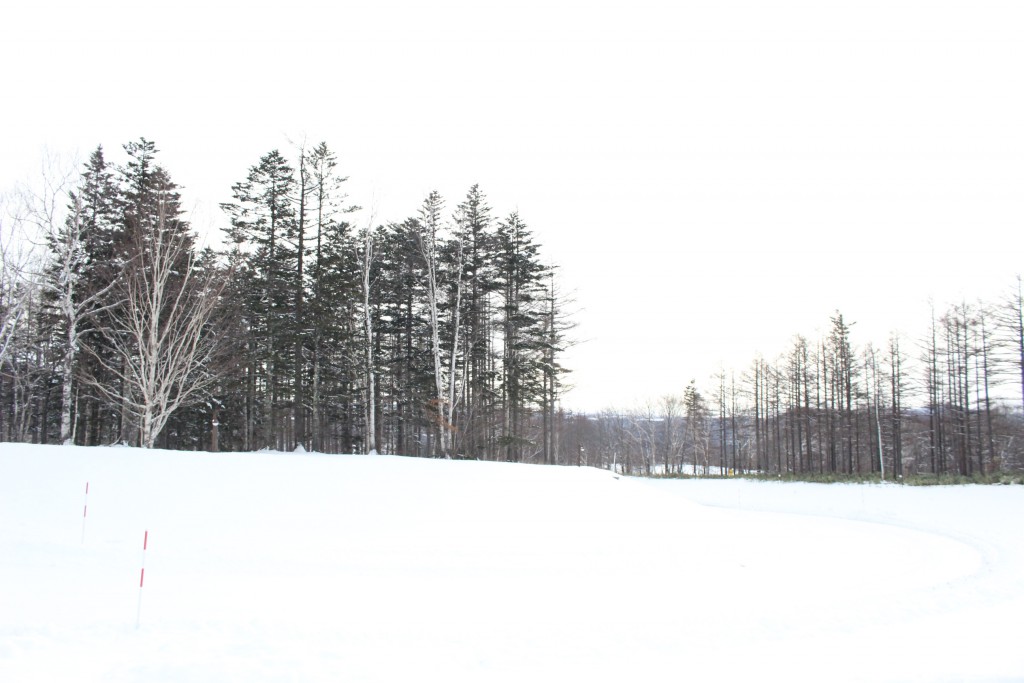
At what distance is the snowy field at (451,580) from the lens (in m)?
5.40

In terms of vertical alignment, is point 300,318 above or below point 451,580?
above

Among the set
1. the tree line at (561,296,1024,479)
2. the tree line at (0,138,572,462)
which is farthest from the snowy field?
the tree line at (561,296,1024,479)

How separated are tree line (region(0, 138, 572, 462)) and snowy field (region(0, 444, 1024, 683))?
8.77m

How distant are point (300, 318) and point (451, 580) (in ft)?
64.9

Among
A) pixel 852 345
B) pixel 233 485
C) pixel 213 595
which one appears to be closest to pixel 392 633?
pixel 213 595

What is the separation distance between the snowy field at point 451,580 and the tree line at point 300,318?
345 inches

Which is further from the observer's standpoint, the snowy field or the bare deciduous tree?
the bare deciduous tree

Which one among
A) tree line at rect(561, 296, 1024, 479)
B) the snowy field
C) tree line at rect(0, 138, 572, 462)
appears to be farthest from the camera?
tree line at rect(561, 296, 1024, 479)

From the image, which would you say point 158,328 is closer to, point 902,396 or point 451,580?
point 451,580

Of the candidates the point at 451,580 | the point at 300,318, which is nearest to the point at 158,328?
the point at 300,318

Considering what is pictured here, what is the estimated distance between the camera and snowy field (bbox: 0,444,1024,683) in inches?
213

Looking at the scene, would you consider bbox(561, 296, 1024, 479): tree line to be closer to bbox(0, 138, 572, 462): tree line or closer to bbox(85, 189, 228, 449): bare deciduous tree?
bbox(0, 138, 572, 462): tree line

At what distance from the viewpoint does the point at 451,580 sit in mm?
8984

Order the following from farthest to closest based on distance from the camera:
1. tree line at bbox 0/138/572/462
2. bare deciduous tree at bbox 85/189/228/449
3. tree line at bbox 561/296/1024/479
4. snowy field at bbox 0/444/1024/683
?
tree line at bbox 561/296/1024/479 → tree line at bbox 0/138/572/462 → bare deciduous tree at bbox 85/189/228/449 → snowy field at bbox 0/444/1024/683
